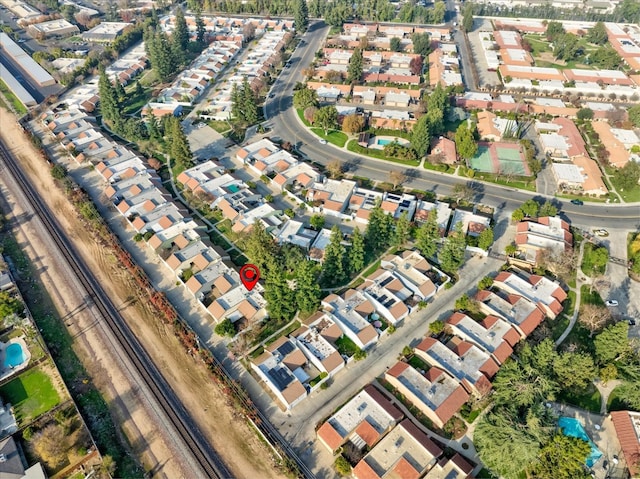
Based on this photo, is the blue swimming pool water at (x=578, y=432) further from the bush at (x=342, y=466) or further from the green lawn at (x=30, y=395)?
the green lawn at (x=30, y=395)

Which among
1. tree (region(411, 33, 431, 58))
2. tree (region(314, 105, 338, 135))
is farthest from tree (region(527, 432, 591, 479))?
tree (region(411, 33, 431, 58))

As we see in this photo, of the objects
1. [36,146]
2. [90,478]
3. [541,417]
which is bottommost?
[90,478]

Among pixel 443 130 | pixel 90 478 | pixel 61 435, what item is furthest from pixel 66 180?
pixel 443 130

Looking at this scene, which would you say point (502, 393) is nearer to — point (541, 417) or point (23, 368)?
point (541, 417)

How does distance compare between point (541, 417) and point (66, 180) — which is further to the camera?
point (66, 180)

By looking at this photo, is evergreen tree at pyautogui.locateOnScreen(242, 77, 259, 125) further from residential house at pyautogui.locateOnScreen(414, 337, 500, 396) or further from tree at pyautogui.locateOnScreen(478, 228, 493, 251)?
residential house at pyautogui.locateOnScreen(414, 337, 500, 396)

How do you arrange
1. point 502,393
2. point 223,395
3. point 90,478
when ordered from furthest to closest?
1. point 223,395
2. point 502,393
3. point 90,478

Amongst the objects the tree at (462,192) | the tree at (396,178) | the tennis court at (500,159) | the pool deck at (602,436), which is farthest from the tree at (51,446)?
the tennis court at (500,159)
